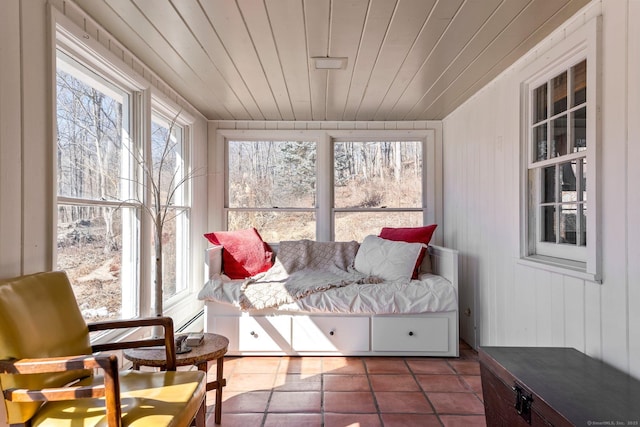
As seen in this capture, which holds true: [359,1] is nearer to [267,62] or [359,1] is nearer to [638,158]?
[267,62]

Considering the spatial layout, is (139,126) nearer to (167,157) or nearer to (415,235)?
(167,157)

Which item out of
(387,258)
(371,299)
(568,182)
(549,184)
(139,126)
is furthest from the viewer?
(387,258)

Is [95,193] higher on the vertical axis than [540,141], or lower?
lower

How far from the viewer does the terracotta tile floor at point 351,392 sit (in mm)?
2236

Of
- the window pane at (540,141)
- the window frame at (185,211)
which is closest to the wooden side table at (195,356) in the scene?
the window frame at (185,211)

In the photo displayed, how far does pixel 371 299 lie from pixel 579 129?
181cm

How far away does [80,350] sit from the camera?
1.66 m

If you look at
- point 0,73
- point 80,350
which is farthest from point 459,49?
point 80,350

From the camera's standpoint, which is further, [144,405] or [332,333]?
[332,333]

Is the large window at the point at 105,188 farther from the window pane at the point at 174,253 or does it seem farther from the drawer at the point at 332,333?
the drawer at the point at 332,333

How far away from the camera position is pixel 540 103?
249 cm

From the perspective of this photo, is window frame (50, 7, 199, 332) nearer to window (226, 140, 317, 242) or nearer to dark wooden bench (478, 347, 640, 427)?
window (226, 140, 317, 242)

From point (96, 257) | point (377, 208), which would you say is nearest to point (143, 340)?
point (96, 257)

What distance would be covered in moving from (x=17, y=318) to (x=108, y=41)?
1.63 meters
